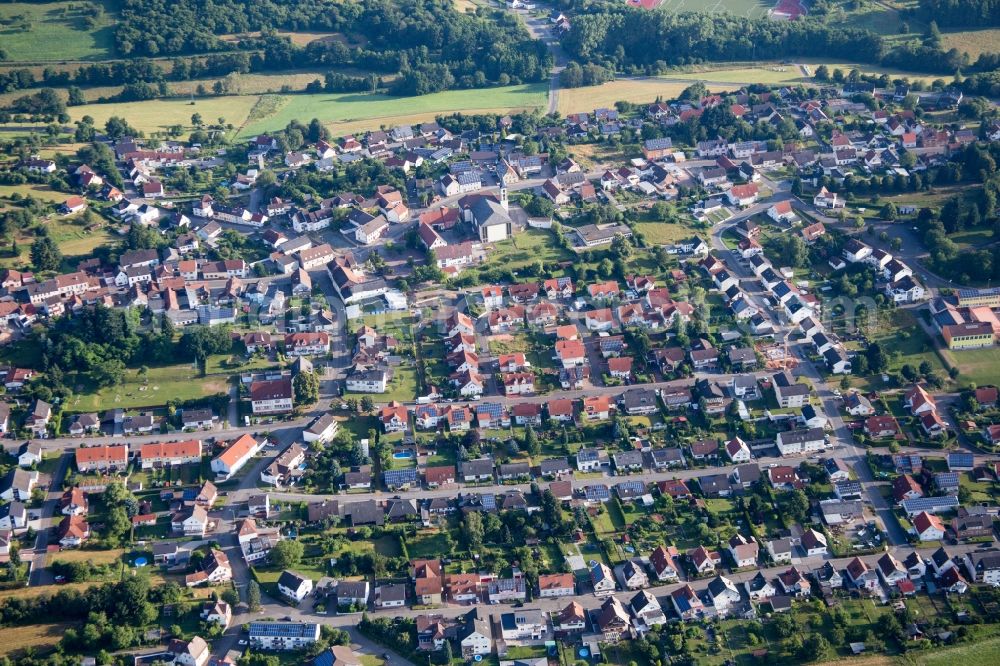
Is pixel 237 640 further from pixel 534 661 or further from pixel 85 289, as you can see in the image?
pixel 85 289

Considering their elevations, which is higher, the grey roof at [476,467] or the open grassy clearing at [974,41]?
the open grassy clearing at [974,41]

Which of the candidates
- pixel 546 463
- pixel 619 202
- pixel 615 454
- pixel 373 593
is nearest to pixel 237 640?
pixel 373 593

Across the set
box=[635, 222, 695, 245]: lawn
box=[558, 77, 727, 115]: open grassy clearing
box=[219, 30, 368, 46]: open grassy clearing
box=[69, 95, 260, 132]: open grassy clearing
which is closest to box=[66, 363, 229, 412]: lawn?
box=[635, 222, 695, 245]: lawn

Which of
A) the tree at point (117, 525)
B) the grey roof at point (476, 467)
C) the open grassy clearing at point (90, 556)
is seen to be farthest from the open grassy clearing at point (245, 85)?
the open grassy clearing at point (90, 556)

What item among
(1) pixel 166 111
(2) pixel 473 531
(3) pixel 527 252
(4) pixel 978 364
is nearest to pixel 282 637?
(2) pixel 473 531

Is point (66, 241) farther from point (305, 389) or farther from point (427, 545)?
point (427, 545)

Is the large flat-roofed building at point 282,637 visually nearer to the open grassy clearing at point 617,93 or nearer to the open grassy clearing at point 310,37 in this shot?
the open grassy clearing at point 617,93
